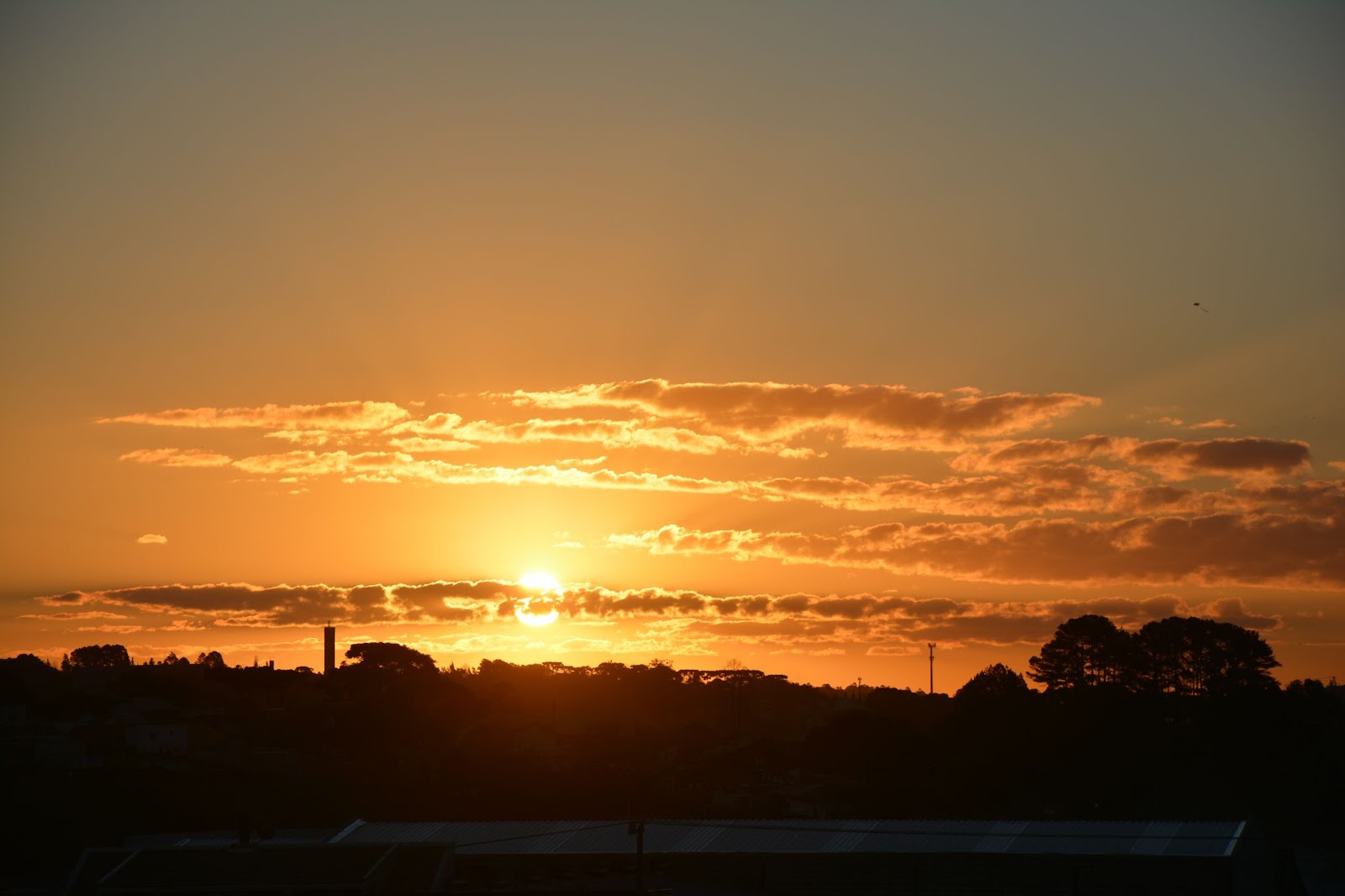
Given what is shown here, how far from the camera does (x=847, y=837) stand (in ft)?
185

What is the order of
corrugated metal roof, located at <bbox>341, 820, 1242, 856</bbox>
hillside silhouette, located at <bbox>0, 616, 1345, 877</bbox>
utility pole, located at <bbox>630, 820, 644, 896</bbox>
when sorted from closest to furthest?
utility pole, located at <bbox>630, 820, 644, 896</bbox>
corrugated metal roof, located at <bbox>341, 820, 1242, 856</bbox>
hillside silhouette, located at <bbox>0, 616, 1345, 877</bbox>

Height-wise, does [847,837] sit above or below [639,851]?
below

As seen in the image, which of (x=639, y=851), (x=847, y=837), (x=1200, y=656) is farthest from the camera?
(x=1200, y=656)

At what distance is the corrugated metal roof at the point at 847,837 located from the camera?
54500 mm

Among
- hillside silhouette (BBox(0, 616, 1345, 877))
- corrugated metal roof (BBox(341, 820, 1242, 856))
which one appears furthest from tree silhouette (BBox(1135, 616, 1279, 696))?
corrugated metal roof (BBox(341, 820, 1242, 856))

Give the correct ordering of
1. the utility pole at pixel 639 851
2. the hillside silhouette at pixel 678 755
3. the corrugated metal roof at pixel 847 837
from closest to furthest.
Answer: the utility pole at pixel 639 851
the corrugated metal roof at pixel 847 837
the hillside silhouette at pixel 678 755

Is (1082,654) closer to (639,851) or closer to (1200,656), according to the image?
(1200,656)

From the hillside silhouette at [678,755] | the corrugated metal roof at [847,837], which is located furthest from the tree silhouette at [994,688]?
the corrugated metal roof at [847,837]

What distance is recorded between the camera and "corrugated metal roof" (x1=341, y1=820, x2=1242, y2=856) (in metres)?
54.5

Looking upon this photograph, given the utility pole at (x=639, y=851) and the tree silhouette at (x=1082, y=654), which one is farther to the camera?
the tree silhouette at (x=1082, y=654)

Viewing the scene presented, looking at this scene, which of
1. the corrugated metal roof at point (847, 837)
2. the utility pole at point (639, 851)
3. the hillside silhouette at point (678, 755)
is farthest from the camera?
the hillside silhouette at point (678, 755)

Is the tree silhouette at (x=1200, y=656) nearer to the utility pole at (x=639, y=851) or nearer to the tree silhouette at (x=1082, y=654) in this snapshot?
the tree silhouette at (x=1082, y=654)

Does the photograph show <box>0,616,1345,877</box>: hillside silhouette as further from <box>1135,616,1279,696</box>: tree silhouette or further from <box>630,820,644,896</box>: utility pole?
<box>630,820,644,896</box>: utility pole

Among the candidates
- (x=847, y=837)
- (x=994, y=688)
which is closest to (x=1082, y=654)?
→ (x=994, y=688)
